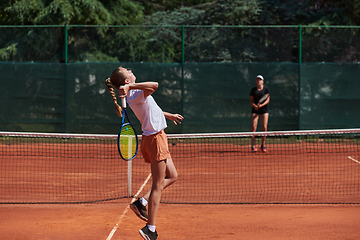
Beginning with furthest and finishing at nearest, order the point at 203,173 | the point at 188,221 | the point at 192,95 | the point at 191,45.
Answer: the point at 191,45, the point at 192,95, the point at 203,173, the point at 188,221

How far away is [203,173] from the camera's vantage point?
8227 mm

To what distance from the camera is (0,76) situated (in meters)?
12.0

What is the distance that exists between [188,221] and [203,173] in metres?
3.00

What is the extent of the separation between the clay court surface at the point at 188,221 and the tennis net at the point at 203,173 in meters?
0.44

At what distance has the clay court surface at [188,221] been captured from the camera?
4.76 metres

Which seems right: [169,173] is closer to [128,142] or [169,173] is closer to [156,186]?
[156,186]

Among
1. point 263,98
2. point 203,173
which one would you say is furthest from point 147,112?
point 263,98

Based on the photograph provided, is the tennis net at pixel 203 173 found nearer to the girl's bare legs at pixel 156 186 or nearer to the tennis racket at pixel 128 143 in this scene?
the tennis racket at pixel 128 143

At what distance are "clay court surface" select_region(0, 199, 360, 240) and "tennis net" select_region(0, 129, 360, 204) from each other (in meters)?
0.44

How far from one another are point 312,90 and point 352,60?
2005 mm

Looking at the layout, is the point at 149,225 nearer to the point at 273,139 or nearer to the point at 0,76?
the point at 273,139

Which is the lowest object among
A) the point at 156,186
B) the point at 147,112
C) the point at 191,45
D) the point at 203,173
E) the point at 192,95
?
the point at 203,173

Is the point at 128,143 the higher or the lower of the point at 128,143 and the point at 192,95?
the lower

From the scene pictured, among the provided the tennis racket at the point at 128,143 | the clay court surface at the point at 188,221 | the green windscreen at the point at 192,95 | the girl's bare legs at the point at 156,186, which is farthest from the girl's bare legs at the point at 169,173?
the green windscreen at the point at 192,95
